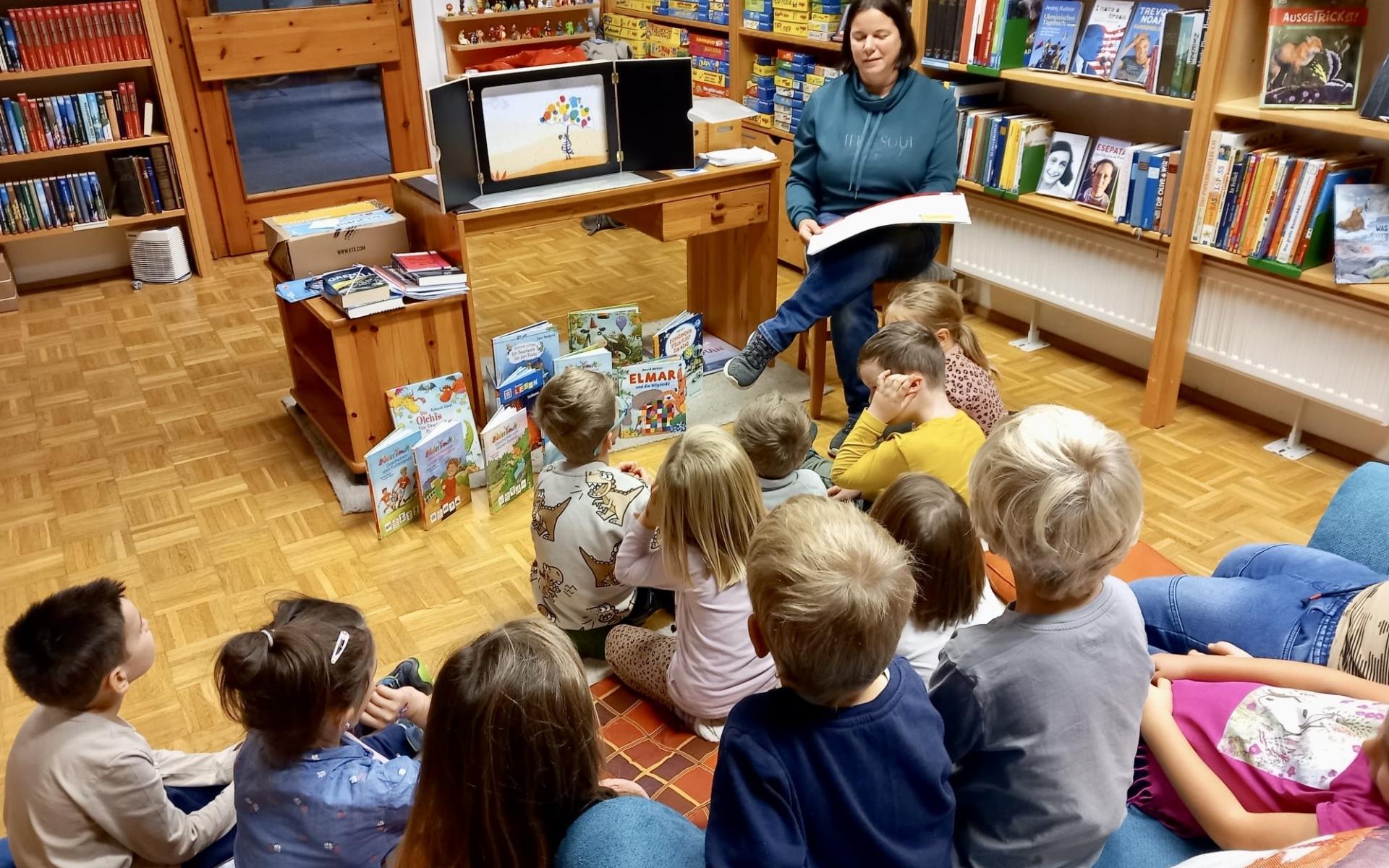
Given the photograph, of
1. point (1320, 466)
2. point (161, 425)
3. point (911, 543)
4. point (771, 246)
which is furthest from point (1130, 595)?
point (161, 425)

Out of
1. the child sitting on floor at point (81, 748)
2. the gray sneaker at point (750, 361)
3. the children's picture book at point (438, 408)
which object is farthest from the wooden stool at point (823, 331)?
the child sitting on floor at point (81, 748)

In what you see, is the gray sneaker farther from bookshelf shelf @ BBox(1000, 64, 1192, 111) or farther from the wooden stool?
bookshelf shelf @ BBox(1000, 64, 1192, 111)

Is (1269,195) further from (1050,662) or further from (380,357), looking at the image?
(380,357)

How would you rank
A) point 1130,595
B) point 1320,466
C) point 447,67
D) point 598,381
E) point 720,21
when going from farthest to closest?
point 447,67
point 720,21
point 1320,466
point 598,381
point 1130,595

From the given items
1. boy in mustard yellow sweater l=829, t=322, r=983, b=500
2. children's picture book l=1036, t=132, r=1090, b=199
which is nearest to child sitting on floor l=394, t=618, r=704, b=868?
boy in mustard yellow sweater l=829, t=322, r=983, b=500

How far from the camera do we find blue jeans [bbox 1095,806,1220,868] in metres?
1.44

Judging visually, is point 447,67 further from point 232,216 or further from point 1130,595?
point 1130,595

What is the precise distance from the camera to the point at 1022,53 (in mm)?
3605

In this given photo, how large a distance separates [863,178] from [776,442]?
147 cm

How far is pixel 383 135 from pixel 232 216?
154cm

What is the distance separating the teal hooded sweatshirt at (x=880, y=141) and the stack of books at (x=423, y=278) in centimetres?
108

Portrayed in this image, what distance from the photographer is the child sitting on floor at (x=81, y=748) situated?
1.49 m

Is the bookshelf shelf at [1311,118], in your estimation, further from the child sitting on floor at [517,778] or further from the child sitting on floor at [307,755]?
the child sitting on floor at [307,755]

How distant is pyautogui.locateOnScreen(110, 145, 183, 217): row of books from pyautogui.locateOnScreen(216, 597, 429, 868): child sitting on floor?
400 cm
